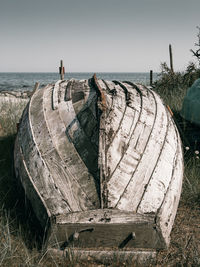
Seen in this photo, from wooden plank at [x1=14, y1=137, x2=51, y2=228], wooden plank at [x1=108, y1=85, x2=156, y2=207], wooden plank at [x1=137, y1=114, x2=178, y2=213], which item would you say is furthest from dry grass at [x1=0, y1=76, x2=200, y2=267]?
wooden plank at [x1=108, y1=85, x2=156, y2=207]

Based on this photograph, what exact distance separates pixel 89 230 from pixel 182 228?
4.01 feet

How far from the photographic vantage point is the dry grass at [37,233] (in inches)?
87.2

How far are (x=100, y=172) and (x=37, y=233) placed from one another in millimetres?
819

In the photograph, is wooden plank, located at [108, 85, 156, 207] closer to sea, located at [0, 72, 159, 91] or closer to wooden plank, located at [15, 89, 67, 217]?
wooden plank, located at [15, 89, 67, 217]

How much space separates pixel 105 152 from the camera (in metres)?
2.57

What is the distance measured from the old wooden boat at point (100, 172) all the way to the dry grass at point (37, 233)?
167mm

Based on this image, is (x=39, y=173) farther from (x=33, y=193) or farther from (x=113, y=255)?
(x=113, y=255)

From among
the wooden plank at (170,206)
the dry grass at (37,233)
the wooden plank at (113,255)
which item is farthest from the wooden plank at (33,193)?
the wooden plank at (170,206)

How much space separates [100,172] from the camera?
96.9 inches

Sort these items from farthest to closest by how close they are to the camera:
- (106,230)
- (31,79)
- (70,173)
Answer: (31,79), (70,173), (106,230)

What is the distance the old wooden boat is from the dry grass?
17 centimetres

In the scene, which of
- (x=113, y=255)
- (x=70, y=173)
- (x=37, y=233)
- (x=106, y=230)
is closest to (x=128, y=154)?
(x=70, y=173)

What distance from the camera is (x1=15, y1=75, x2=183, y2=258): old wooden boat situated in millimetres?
2256

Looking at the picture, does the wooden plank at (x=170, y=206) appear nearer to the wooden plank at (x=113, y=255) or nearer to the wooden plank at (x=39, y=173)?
the wooden plank at (x=113, y=255)
